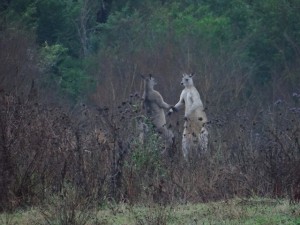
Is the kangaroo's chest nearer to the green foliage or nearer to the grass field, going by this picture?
the grass field

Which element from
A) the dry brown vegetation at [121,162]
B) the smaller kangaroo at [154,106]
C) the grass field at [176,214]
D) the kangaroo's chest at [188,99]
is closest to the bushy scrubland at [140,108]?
the dry brown vegetation at [121,162]

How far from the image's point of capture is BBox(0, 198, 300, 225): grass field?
1075 centimetres

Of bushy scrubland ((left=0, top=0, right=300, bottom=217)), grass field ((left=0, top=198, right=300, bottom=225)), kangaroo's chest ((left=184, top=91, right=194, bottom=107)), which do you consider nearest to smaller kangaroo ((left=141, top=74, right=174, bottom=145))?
kangaroo's chest ((left=184, top=91, right=194, bottom=107))

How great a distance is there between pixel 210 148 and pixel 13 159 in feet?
12.2

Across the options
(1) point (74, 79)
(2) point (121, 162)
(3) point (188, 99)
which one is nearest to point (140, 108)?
(2) point (121, 162)

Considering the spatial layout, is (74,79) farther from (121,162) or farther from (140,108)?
(121,162)

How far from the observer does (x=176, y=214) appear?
11.7 meters

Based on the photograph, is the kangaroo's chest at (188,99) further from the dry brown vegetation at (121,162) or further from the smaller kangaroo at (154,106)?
the dry brown vegetation at (121,162)

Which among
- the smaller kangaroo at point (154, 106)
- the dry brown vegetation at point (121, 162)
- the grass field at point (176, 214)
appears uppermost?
the smaller kangaroo at point (154, 106)

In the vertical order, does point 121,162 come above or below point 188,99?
below

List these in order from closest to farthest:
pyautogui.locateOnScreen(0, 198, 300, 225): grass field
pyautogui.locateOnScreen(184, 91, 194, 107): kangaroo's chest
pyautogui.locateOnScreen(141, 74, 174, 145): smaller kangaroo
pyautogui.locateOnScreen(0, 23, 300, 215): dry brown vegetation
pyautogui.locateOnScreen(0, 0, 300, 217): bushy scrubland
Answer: pyautogui.locateOnScreen(0, 198, 300, 225): grass field → pyautogui.locateOnScreen(0, 23, 300, 215): dry brown vegetation → pyautogui.locateOnScreen(0, 0, 300, 217): bushy scrubland → pyautogui.locateOnScreen(141, 74, 174, 145): smaller kangaroo → pyautogui.locateOnScreen(184, 91, 194, 107): kangaroo's chest

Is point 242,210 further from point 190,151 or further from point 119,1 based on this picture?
point 119,1

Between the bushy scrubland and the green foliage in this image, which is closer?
the bushy scrubland

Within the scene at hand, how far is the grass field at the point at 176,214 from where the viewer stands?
35.3 feet
